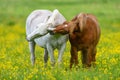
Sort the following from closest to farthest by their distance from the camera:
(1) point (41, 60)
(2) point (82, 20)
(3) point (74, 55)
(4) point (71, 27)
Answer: (4) point (71, 27) < (2) point (82, 20) < (3) point (74, 55) < (1) point (41, 60)

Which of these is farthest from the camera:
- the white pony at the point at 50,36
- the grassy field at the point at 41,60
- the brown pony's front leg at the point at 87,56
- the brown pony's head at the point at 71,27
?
the brown pony's front leg at the point at 87,56

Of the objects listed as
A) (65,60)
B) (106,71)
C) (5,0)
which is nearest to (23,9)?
(5,0)

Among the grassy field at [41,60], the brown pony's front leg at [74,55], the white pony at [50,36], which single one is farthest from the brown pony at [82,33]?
the grassy field at [41,60]

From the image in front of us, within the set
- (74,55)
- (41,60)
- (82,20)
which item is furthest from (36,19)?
(82,20)

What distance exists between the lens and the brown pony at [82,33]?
11773mm

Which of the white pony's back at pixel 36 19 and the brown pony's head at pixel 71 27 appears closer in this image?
the brown pony's head at pixel 71 27

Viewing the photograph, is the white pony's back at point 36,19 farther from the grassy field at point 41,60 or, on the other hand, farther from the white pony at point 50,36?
the grassy field at point 41,60

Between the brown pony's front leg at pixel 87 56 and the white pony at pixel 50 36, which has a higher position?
the white pony at pixel 50 36

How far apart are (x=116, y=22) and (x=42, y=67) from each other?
810 inches

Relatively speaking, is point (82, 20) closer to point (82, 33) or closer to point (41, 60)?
point (82, 33)

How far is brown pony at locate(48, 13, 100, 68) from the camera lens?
38.6ft

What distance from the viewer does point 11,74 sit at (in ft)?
36.3

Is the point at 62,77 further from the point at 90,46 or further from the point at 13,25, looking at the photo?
the point at 13,25

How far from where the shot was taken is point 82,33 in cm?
1197
